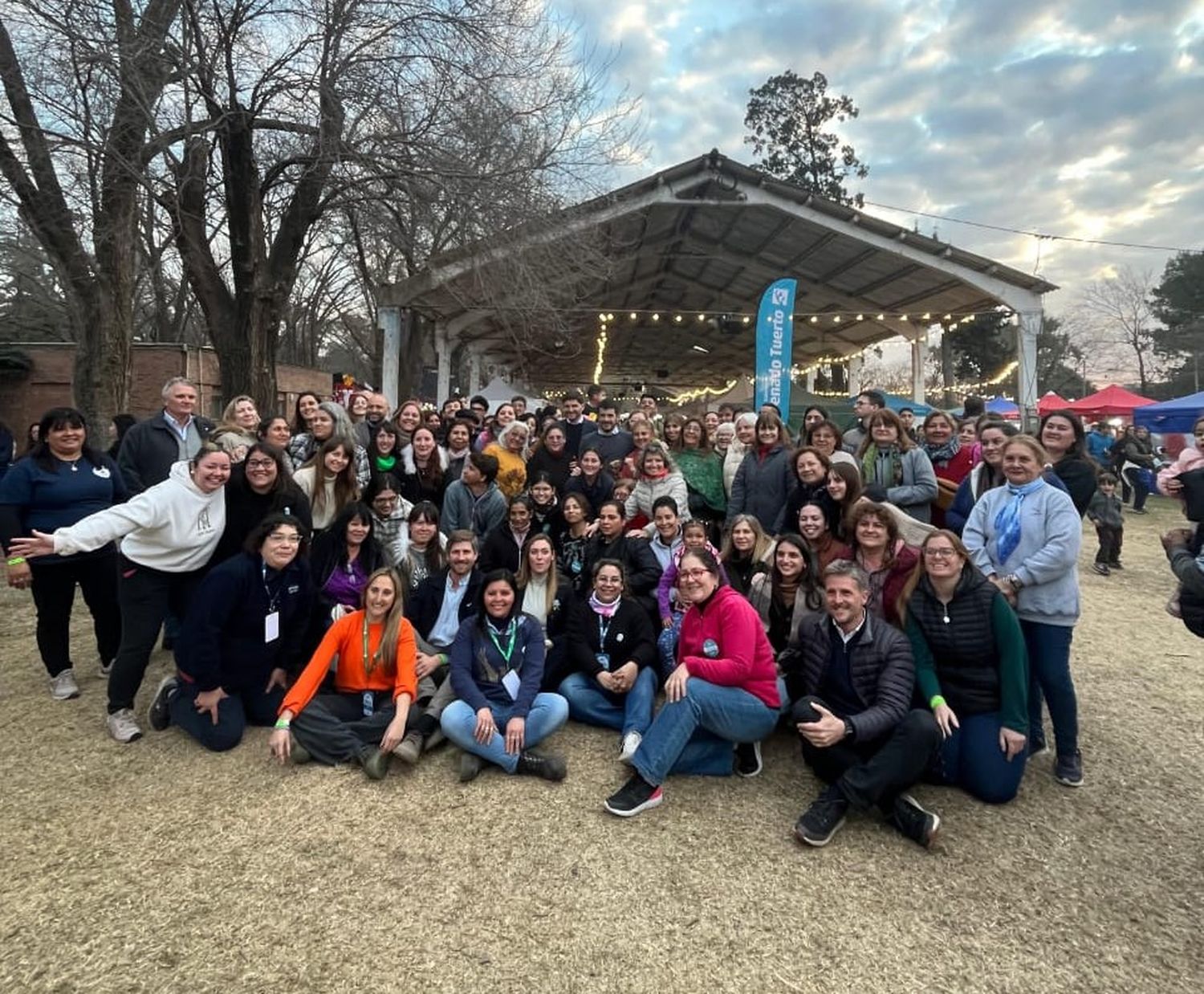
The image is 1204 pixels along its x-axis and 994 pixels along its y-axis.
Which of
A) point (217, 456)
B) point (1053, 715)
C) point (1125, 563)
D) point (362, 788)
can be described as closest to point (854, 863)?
point (1053, 715)

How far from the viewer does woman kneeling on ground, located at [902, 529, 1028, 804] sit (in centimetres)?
279

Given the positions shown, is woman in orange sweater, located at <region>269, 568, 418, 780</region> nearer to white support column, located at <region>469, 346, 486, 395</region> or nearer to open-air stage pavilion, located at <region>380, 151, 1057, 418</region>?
open-air stage pavilion, located at <region>380, 151, 1057, 418</region>

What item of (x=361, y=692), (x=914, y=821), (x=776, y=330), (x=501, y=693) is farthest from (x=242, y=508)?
(x=776, y=330)

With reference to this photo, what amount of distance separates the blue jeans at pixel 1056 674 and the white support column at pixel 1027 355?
11.4 m

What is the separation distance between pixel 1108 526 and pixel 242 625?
9175 millimetres

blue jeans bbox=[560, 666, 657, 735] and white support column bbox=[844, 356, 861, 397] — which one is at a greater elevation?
white support column bbox=[844, 356, 861, 397]

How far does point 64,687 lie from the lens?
385 centimetres

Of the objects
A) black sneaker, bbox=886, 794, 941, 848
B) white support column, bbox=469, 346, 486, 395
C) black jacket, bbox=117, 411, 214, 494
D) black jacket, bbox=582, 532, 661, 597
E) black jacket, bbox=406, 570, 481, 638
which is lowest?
black sneaker, bbox=886, 794, 941, 848

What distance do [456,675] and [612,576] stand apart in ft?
3.21

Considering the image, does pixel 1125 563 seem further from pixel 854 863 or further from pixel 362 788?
pixel 362 788

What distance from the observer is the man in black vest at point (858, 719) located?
263 centimetres

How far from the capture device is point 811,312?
1867 cm

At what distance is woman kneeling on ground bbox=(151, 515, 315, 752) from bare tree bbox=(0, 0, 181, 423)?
14.7 feet

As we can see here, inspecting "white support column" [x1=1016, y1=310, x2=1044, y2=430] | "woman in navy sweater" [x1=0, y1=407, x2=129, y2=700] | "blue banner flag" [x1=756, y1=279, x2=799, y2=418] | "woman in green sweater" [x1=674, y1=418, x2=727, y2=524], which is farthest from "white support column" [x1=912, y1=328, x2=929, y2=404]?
"woman in navy sweater" [x1=0, y1=407, x2=129, y2=700]
